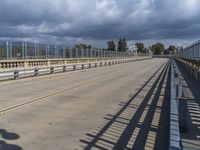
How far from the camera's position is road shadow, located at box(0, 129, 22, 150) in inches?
281

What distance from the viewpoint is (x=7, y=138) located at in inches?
312

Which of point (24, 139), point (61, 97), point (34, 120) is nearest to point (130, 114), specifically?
point (34, 120)

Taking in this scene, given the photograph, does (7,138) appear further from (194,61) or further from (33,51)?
(33,51)

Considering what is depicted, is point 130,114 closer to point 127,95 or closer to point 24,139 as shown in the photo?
point 24,139

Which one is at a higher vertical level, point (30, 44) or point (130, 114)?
point (30, 44)

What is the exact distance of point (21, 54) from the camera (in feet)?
124

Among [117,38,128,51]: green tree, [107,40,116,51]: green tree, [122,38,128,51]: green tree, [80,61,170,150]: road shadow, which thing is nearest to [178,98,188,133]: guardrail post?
[80,61,170,150]: road shadow

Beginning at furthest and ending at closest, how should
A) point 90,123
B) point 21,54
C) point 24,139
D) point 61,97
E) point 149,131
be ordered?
point 21,54 → point 61,97 → point 90,123 → point 149,131 → point 24,139

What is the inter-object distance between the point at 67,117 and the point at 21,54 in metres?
28.5

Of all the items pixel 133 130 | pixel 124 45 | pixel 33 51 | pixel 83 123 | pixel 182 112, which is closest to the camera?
pixel 182 112

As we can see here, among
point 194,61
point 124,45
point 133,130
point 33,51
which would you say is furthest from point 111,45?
point 133,130

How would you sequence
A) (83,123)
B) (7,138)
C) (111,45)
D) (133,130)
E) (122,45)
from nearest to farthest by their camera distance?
1. (7,138)
2. (133,130)
3. (83,123)
4. (111,45)
5. (122,45)

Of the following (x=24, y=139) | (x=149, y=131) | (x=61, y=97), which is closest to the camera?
(x=24, y=139)

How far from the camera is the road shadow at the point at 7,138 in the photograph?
23.4 ft
